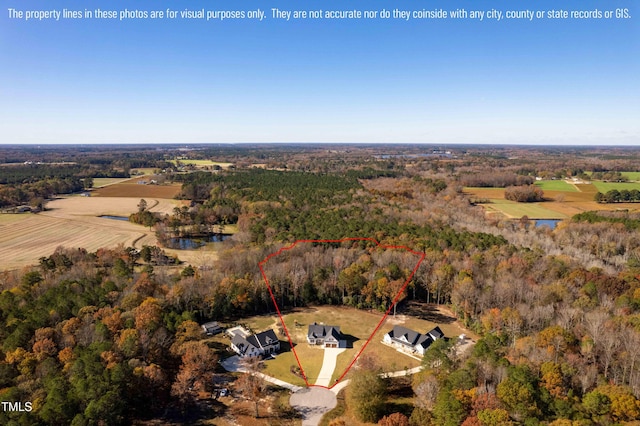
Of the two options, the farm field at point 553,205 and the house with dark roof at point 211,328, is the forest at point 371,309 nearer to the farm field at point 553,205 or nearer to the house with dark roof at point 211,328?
the house with dark roof at point 211,328

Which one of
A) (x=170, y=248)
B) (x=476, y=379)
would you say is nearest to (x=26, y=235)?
(x=170, y=248)

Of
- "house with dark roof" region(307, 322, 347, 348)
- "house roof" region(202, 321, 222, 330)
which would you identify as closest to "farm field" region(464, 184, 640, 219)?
"house with dark roof" region(307, 322, 347, 348)

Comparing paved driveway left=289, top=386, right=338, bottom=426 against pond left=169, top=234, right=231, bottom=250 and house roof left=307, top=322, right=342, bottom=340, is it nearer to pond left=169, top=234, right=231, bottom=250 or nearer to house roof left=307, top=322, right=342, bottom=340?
house roof left=307, top=322, right=342, bottom=340

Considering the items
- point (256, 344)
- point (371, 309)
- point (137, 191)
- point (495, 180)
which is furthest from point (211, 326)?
point (495, 180)

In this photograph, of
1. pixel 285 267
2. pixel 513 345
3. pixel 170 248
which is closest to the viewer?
pixel 513 345

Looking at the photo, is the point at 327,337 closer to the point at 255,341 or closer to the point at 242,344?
the point at 255,341

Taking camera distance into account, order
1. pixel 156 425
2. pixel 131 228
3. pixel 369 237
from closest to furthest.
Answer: pixel 156 425, pixel 369 237, pixel 131 228

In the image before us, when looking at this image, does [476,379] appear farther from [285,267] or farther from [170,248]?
[170,248]
